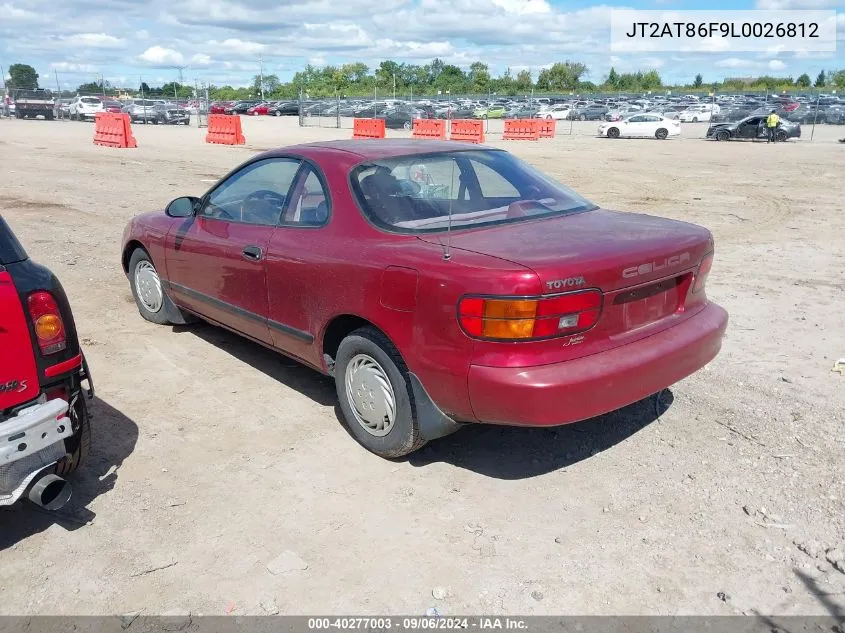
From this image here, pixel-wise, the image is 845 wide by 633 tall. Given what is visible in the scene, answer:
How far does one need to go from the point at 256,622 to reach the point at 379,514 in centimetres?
82

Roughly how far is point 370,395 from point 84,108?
49.8 meters

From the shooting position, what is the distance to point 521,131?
31.0 metres

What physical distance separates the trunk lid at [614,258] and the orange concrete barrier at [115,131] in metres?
24.5

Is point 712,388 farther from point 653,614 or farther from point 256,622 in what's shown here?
point 256,622

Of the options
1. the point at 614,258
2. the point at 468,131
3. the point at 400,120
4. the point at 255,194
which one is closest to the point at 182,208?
the point at 255,194

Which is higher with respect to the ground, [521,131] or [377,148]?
[521,131]

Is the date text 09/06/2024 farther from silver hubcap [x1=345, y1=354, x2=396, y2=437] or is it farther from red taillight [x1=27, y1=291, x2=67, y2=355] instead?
red taillight [x1=27, y1=291, x2=67, y2=355]

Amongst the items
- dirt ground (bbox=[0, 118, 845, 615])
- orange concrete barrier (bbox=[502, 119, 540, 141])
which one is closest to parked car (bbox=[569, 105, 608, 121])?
orange concrete barrier (bbox=[502, 119, 540, 141])

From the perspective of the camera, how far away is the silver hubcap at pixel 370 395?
369cm

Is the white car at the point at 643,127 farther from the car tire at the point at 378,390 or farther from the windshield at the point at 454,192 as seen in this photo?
the car tire at the point at 378,390

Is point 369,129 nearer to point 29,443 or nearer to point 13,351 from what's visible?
point 13,351

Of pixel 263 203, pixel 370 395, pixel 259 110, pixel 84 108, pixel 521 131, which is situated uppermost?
pixel 259 110

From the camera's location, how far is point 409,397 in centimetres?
354

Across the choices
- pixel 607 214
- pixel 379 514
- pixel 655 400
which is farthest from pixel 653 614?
pixel 607 214
